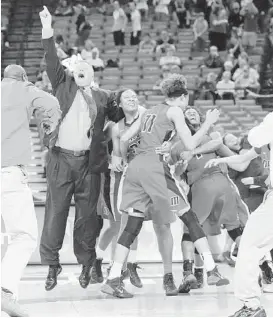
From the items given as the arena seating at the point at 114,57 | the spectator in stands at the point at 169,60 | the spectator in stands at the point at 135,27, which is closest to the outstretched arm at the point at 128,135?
the arena seating at the point at 114,57

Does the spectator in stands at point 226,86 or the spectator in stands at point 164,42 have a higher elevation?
the spectator in stands at point 164,42

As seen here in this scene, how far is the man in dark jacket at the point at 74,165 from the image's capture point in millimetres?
6504

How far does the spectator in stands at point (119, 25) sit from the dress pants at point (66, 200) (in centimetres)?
1228

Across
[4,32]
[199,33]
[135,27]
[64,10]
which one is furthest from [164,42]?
[4,32]

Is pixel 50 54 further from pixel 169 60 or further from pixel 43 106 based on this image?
pixel 169 60

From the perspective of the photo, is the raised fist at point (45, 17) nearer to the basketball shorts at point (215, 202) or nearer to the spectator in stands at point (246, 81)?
the basketball shorts at point (215, 202)

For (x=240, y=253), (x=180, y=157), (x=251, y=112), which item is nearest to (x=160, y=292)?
(x=180, y=157)

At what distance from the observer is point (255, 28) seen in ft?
60.3

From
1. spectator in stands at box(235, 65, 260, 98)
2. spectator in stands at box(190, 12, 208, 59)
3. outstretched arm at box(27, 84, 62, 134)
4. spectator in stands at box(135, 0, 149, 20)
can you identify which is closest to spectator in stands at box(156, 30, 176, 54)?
spectator in stands at box(190, 12, 208, 59)

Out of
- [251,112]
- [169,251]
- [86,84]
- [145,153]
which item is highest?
[86,84]

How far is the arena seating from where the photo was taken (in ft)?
47.7

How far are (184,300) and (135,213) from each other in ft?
2.75

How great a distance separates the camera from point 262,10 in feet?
65.3

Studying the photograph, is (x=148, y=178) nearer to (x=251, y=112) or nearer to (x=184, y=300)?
(x=184, y=300)
